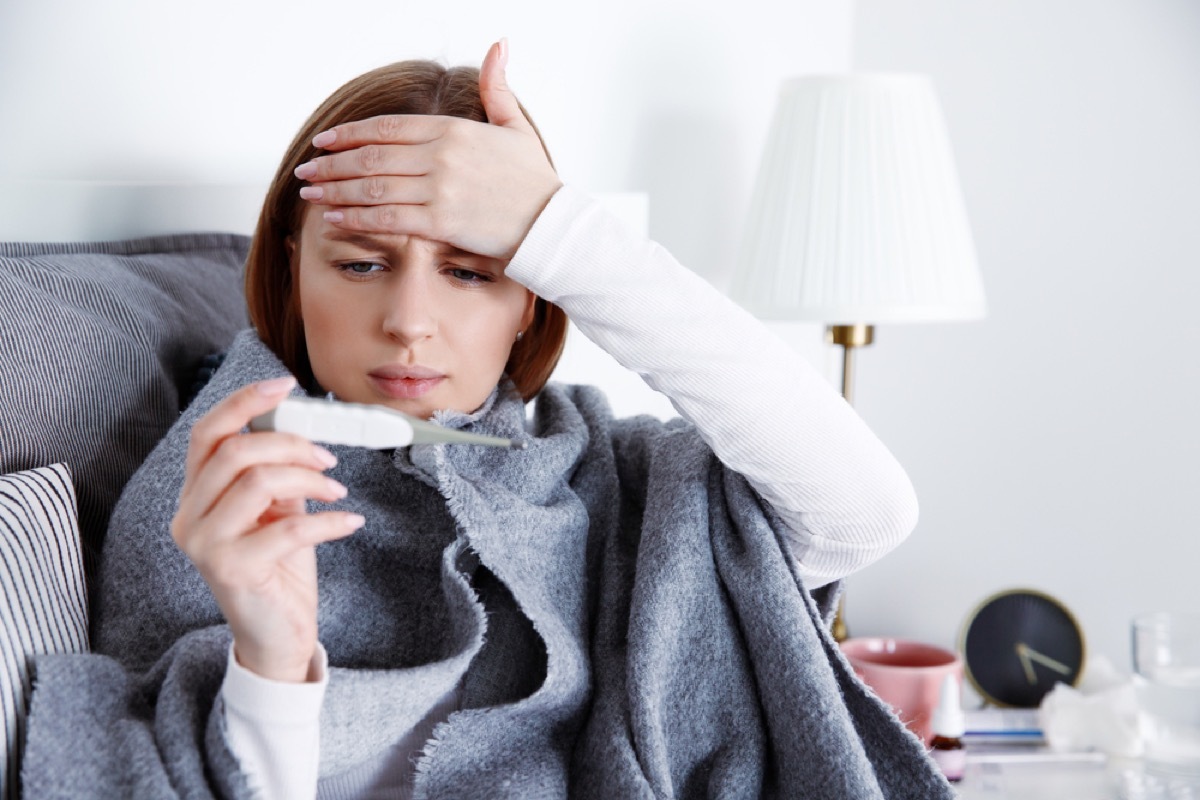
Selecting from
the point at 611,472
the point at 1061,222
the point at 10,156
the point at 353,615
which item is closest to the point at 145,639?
the point at 353,615

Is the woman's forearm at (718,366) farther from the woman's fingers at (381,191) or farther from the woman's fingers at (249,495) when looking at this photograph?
the woman's fingers at (249,495)

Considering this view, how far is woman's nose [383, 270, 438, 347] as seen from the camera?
83cm

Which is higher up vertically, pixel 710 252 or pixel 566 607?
pixel 710 252

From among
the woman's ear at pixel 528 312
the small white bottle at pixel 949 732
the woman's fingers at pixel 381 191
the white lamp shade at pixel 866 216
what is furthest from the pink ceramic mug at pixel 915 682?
the woman's fingers at pixel 381 191

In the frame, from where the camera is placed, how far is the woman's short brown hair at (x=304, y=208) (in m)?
0.91

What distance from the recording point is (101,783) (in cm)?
65

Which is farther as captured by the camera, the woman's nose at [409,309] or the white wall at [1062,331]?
the white wall at [1062,331]

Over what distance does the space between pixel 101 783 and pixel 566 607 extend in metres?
0.36

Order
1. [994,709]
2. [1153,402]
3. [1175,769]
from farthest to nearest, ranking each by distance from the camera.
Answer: [1153,402], [994,709], [1175,769]

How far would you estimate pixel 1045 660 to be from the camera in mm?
1630

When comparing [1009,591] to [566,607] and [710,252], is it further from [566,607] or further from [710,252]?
[566,607]

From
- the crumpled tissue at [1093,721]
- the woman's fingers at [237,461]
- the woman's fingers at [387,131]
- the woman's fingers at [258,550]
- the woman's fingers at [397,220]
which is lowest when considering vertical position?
the crumpled tissue at [1093,721]

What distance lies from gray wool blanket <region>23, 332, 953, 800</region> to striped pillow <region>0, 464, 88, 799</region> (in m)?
0.03

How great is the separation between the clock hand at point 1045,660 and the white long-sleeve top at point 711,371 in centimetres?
87
